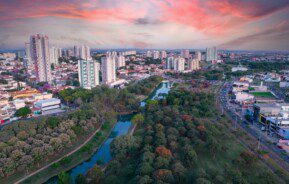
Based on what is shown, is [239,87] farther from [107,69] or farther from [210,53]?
[210,53]

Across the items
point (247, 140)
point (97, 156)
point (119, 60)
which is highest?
point (119, 60)

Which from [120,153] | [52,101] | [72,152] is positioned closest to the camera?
[120,153]

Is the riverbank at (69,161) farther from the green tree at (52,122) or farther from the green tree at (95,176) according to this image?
the green tree at (95,176)

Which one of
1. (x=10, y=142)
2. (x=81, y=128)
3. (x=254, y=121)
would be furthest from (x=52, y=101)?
(x=254, y=121)

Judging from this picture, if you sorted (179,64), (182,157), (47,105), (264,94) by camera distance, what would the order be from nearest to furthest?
(182,157) < (47,105) < (264,94) < (179,64)

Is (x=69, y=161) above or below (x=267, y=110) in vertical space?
below

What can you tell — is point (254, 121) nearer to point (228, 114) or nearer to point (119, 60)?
point (228, 114)

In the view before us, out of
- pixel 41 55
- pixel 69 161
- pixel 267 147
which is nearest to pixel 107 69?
pixel 41 55

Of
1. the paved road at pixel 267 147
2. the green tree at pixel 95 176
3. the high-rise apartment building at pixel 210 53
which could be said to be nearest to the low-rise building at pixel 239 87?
the paved road at pixel 267 147
